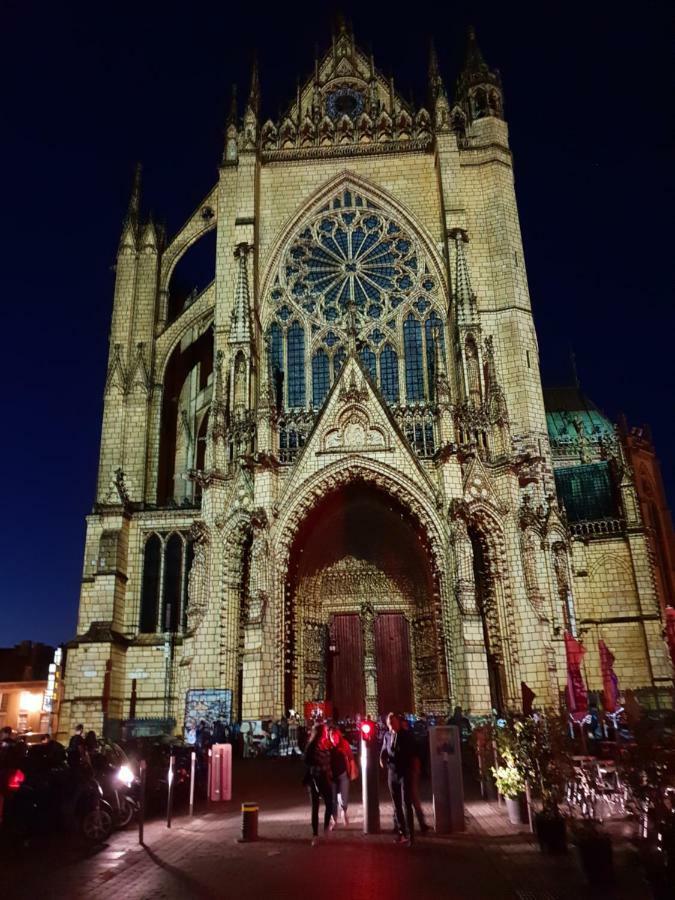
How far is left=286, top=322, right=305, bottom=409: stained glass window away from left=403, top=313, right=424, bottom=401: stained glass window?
411 centimetres

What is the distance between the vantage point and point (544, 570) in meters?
23.0

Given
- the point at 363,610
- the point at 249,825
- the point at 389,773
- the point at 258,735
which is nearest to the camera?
the point at 249,825

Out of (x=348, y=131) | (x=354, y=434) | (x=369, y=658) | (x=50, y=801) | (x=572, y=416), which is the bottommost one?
(x=50, y=801)

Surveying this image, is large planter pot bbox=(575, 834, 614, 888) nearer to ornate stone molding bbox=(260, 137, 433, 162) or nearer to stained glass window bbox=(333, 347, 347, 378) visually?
stained glass window bbox=(333, 347, 347, 378)

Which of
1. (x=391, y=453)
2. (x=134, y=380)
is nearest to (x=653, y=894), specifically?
(x=391, y=453)

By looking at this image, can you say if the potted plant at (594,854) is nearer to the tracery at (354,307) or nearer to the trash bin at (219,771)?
the trash bin at (219,771)

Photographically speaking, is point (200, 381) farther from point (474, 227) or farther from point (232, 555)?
point (474, 227)

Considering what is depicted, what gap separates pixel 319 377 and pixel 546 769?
812 inches

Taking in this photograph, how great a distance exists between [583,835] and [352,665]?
1832 cm

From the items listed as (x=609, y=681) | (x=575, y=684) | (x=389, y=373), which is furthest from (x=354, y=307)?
(x=609, y=681)

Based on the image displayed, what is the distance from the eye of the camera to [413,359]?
28.2 m

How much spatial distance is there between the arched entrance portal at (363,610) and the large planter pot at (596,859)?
53.2ft

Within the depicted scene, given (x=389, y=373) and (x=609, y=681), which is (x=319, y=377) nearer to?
(x=389, y=373)

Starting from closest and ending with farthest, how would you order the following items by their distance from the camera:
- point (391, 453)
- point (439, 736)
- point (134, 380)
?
point (439, 736) < point (391, 453) < point (134, 380)
